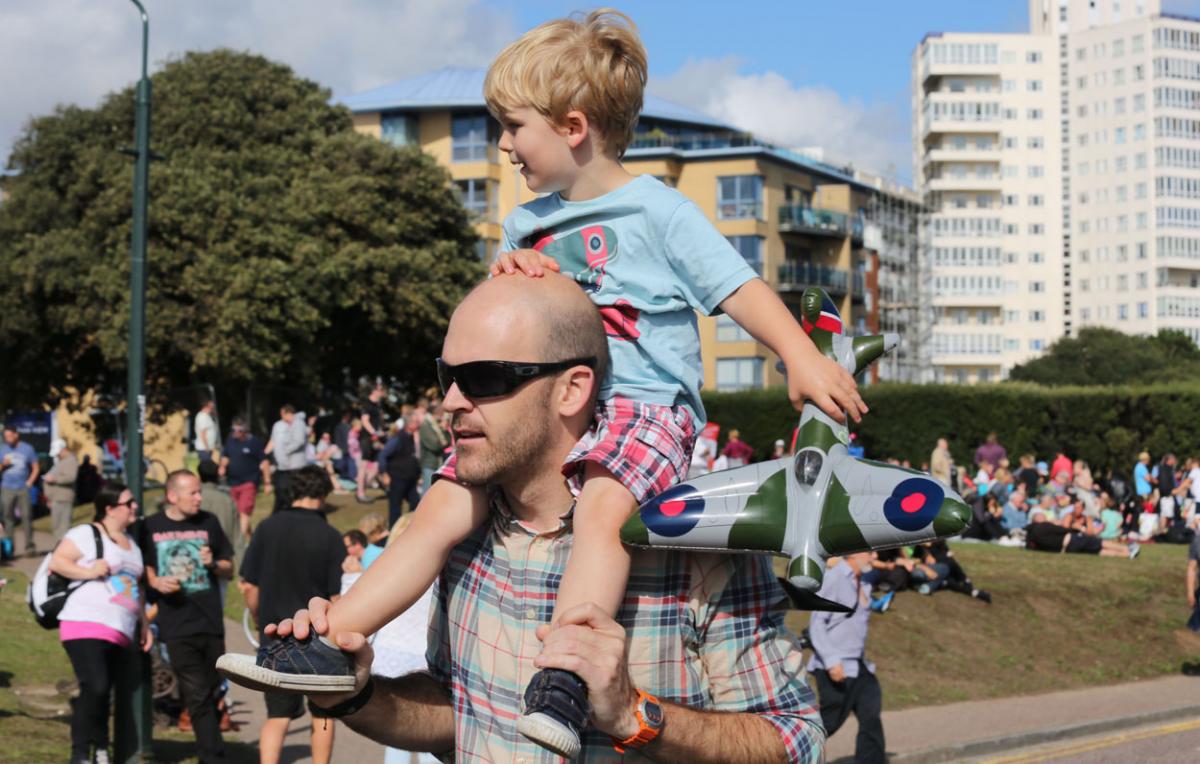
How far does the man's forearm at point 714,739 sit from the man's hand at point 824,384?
65 centimetres

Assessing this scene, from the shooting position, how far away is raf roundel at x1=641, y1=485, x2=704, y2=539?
286cm

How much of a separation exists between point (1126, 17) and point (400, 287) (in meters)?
134

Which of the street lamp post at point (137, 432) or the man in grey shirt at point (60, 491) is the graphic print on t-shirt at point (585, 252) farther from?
the man in grey shirt at point (60, 491)

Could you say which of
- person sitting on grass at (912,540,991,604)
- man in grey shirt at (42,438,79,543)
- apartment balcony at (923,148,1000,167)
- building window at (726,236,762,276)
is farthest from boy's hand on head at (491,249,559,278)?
apartment balcony at (923,148,1000,167)

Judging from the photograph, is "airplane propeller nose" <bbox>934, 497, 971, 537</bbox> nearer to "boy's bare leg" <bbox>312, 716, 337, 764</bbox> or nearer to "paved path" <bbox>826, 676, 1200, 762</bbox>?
"boy's bare leg" <bbox>312, 716, 337, 764</bbox>

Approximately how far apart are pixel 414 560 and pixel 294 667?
37cm

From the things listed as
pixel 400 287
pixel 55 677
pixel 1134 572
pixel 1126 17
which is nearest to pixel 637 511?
pixel 55 677

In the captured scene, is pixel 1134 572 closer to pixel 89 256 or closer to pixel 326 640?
pixel 326 640

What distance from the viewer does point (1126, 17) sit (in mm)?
152625

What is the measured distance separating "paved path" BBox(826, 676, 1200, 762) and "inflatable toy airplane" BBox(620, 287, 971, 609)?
405 inches

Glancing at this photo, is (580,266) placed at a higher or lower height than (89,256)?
lower

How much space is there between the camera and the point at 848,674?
11.3 metres

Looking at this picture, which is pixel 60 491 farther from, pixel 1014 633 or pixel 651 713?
pixel 651 713

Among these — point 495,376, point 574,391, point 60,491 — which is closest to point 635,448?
point 574,391
